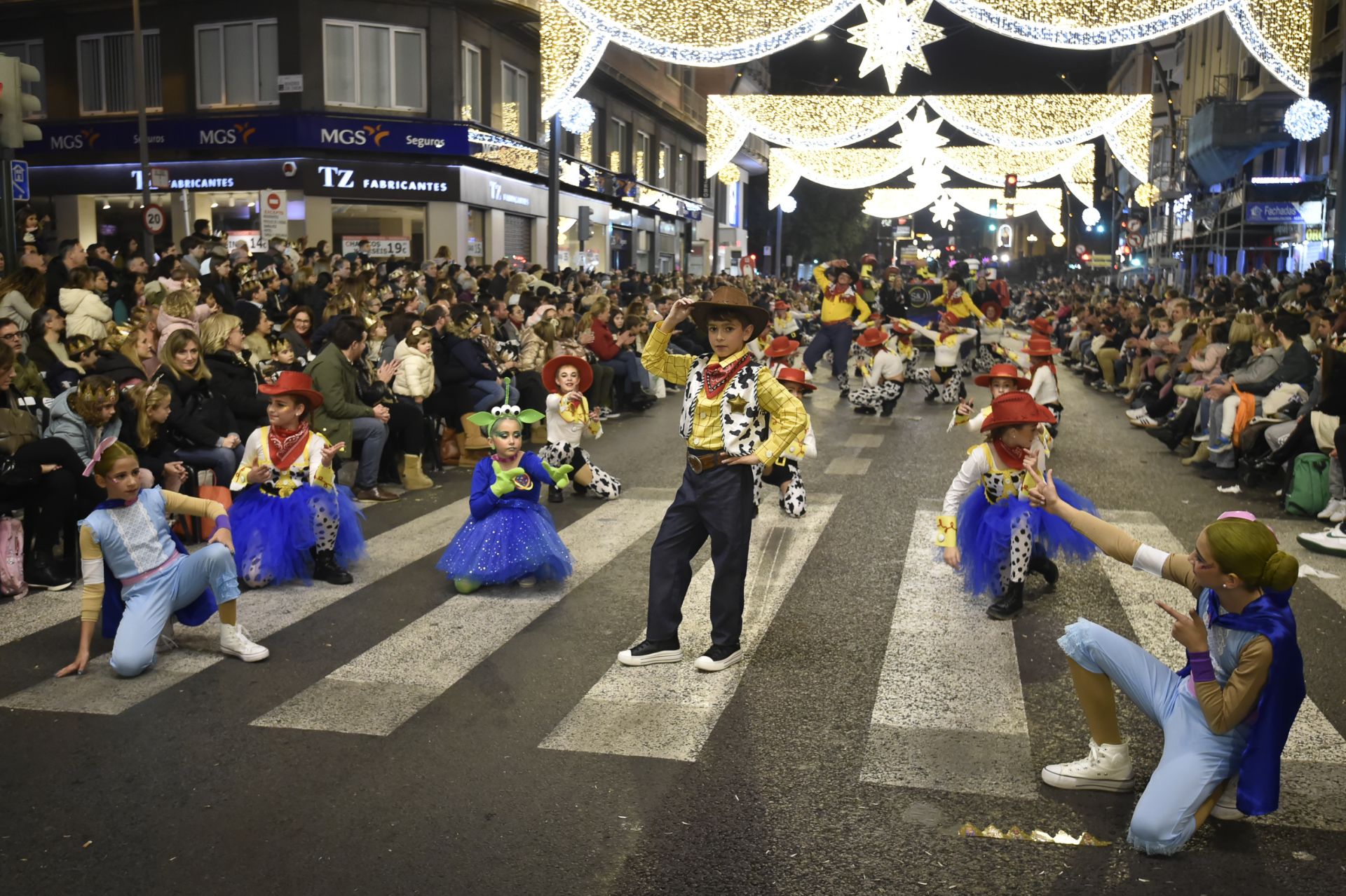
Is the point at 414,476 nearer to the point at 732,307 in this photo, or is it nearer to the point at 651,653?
the point at 651,653

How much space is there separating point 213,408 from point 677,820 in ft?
21.3

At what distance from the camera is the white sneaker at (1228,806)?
4.75 meters

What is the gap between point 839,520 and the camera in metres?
10.6

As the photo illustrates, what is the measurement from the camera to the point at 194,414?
977 centimetres

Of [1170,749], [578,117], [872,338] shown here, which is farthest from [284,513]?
[578,117]

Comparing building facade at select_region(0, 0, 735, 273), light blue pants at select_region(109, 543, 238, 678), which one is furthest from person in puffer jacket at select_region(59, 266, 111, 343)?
building facade at select_region(0, 0, 735, 273)

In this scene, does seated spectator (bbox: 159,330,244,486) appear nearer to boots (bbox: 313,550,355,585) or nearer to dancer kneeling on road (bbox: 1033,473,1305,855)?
boots (bbox: 313,550,355,585)

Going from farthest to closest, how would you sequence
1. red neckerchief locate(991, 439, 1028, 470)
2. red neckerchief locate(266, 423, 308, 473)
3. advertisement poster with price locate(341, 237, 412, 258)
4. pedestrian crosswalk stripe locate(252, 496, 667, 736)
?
advertisement poster with price locate(341, 237, 412, 258)
red neckerchief locate(266, 423, 308, 473)
red neckerchief locate(991, 439, 1028, 470)
pedestrian crosswalk stripe locate(252, 496, 667, 736)

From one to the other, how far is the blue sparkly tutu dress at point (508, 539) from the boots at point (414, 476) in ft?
13.1

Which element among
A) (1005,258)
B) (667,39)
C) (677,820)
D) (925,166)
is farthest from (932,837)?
(1005,258)

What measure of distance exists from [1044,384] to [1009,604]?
18.9 feet

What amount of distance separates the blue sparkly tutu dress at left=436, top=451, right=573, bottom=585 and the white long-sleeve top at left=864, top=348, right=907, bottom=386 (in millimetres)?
10659

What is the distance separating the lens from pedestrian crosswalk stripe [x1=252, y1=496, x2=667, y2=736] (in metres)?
5.86

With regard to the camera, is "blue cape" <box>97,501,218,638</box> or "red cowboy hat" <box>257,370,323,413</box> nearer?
"blue cape" <box>97,501,218,638</box>
